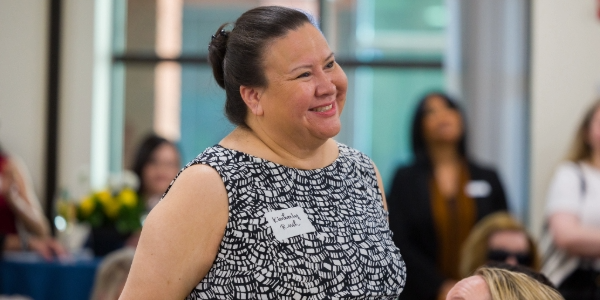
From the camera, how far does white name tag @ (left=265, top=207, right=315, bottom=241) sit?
1448 millimetres

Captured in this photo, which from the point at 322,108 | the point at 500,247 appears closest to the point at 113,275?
the point at 322,108

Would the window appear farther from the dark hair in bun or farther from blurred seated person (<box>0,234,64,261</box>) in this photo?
the dark hair in bun

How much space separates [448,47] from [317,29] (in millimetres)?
4063

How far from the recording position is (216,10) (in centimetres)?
594

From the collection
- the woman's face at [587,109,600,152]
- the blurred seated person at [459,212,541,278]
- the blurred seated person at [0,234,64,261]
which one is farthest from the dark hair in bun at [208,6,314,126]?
the blurred seated person at [0,234,64,261]

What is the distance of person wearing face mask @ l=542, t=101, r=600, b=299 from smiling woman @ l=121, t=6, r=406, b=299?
1722 mm

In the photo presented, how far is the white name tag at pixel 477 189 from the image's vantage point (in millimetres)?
3633

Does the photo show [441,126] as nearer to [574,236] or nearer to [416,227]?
[416,227]

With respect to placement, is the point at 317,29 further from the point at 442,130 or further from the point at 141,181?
the point at 141,181

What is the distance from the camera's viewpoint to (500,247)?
117 inches

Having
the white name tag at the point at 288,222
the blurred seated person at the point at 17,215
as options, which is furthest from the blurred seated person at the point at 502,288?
the blurred seated person at the point at 17,215

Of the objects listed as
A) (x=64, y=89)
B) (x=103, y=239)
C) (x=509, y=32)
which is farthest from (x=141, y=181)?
(x=509, y=32)

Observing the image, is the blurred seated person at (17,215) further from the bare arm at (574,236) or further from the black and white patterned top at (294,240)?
the black and white patterned top at (294,240)

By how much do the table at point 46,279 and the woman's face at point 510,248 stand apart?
198cm
